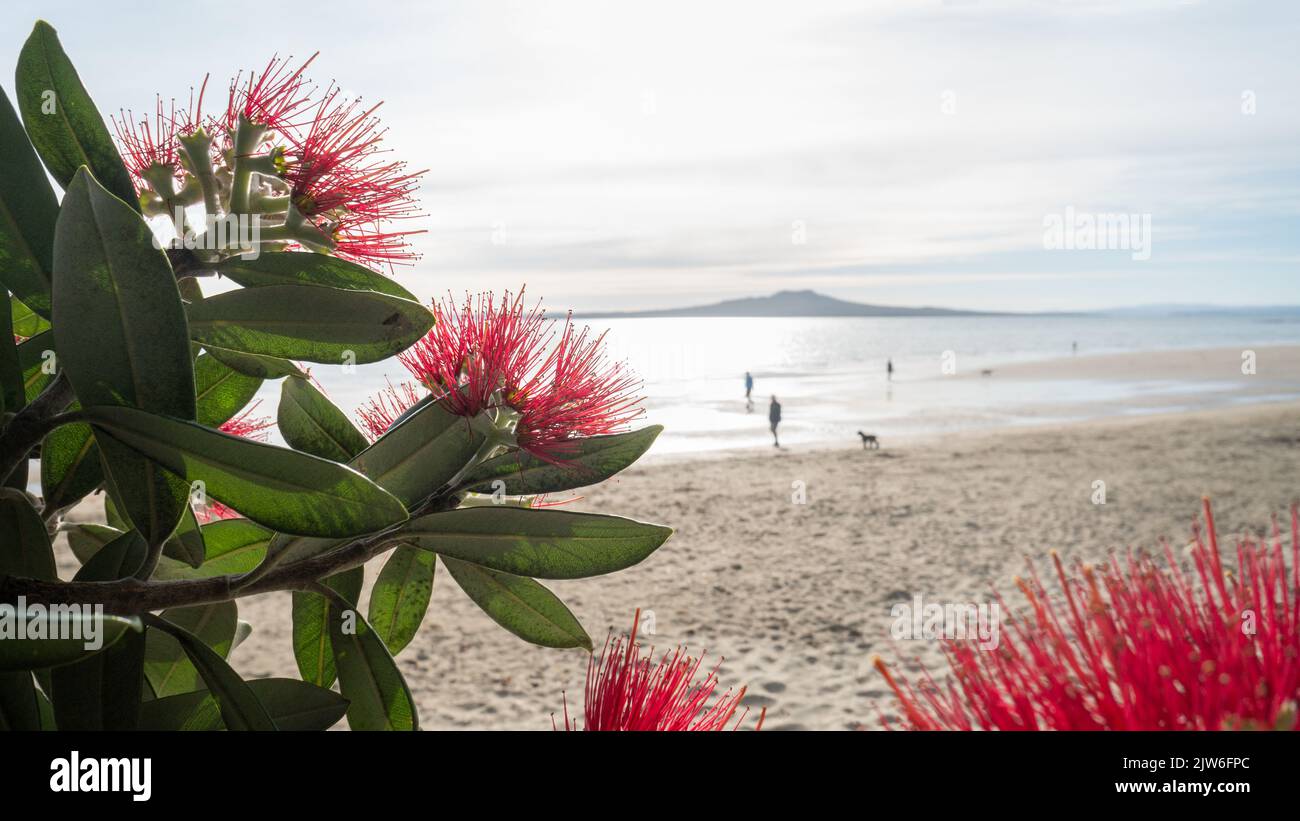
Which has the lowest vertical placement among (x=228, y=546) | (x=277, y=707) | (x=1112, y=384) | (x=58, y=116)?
(x=1112, y=384)

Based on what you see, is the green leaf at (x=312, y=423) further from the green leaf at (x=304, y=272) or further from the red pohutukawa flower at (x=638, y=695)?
the red pohutukawa flower at (x=638, y=695)

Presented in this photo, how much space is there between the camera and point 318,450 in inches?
29.9

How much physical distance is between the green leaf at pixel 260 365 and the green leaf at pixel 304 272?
6 centimetres

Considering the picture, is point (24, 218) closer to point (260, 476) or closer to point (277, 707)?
point (260, 476)

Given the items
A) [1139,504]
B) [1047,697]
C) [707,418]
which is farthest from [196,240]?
[707,418]

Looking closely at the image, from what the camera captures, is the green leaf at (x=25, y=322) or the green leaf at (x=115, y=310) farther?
the green leaf at (x=25, y=322)

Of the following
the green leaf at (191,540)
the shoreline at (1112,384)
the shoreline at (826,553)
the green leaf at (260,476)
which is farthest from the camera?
the shoreline at (1112,384)

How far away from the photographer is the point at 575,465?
73 cm

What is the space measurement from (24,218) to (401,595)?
44 centimetres

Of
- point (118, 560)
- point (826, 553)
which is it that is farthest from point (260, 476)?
point (826, 553)

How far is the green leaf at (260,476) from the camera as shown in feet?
1.69

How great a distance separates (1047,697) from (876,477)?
12.9 meters

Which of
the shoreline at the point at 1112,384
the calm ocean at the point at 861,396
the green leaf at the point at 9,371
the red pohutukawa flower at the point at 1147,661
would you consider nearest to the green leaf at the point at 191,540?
the green leaf at the point at 9,371
